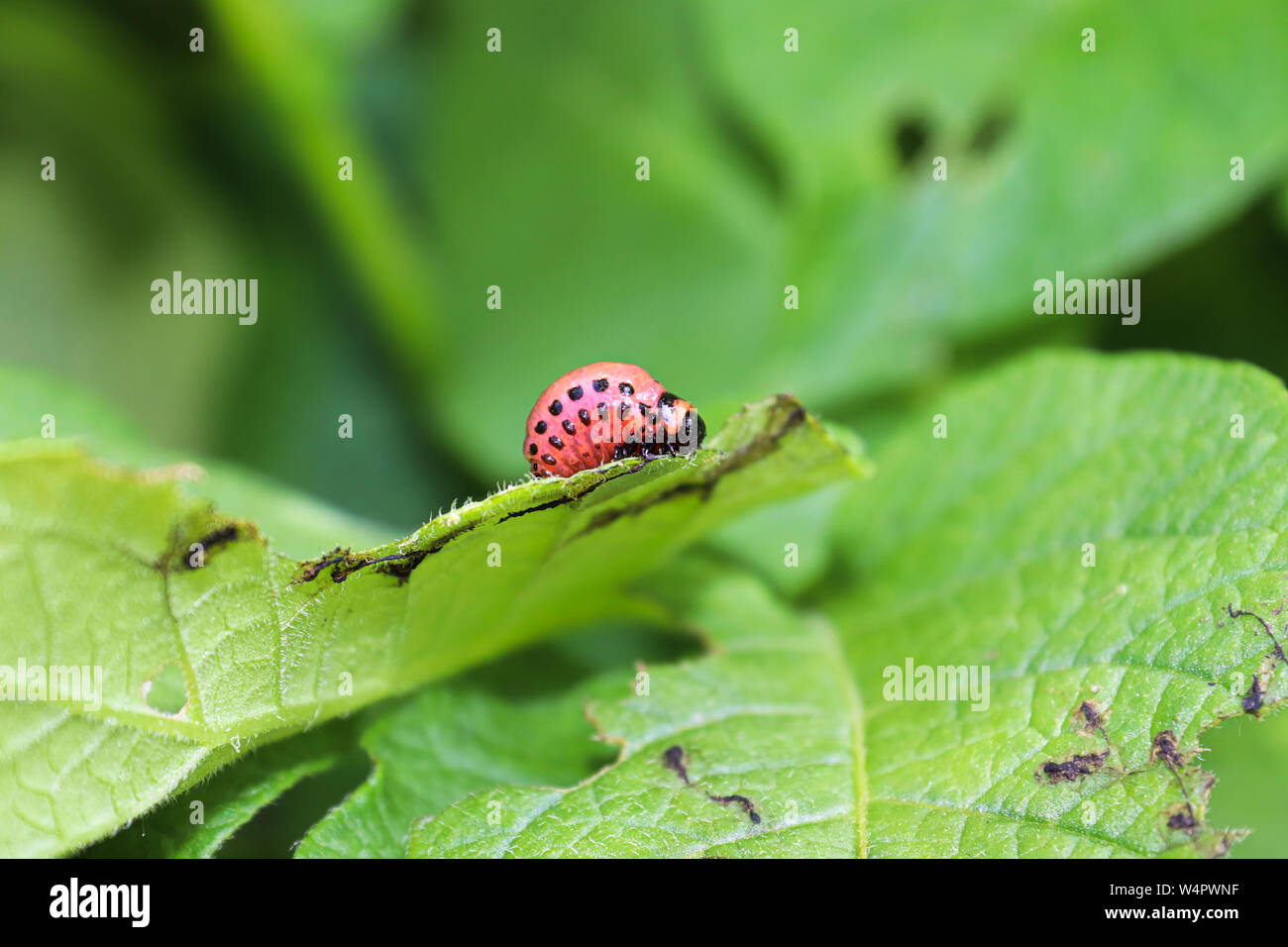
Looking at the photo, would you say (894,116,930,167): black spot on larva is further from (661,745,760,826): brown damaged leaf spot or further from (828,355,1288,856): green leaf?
(661,745,760,826): brown damaged leaf spot

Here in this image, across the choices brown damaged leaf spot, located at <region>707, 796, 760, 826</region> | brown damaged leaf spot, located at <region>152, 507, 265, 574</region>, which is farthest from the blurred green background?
brown damaged leaf spot, located at <region>152, 507, 265, 574</region>

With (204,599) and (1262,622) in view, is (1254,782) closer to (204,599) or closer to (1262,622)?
(1262,622)

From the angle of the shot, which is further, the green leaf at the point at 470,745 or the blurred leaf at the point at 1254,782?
the blurred leaf at the point at 1254,782

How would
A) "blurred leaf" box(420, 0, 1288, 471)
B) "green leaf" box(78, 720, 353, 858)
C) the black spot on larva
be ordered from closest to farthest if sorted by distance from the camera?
"green leaf" box(78, 720, 353, 858) < "blurred leaf" box(420, 0, 1288, 471) < the black spot on larva

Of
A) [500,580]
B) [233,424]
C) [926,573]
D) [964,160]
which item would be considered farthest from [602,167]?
[500,580]

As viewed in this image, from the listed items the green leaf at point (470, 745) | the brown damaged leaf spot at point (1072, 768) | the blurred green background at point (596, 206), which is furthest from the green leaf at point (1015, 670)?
the blurred green background at point (596, 206)

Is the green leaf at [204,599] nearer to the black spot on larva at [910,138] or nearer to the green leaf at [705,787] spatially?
the green leaf at [705,787]

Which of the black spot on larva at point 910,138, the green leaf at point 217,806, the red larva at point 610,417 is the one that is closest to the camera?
the green leaf at point 217,806

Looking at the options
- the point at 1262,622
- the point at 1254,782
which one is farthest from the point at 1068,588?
the point at 1254,782
